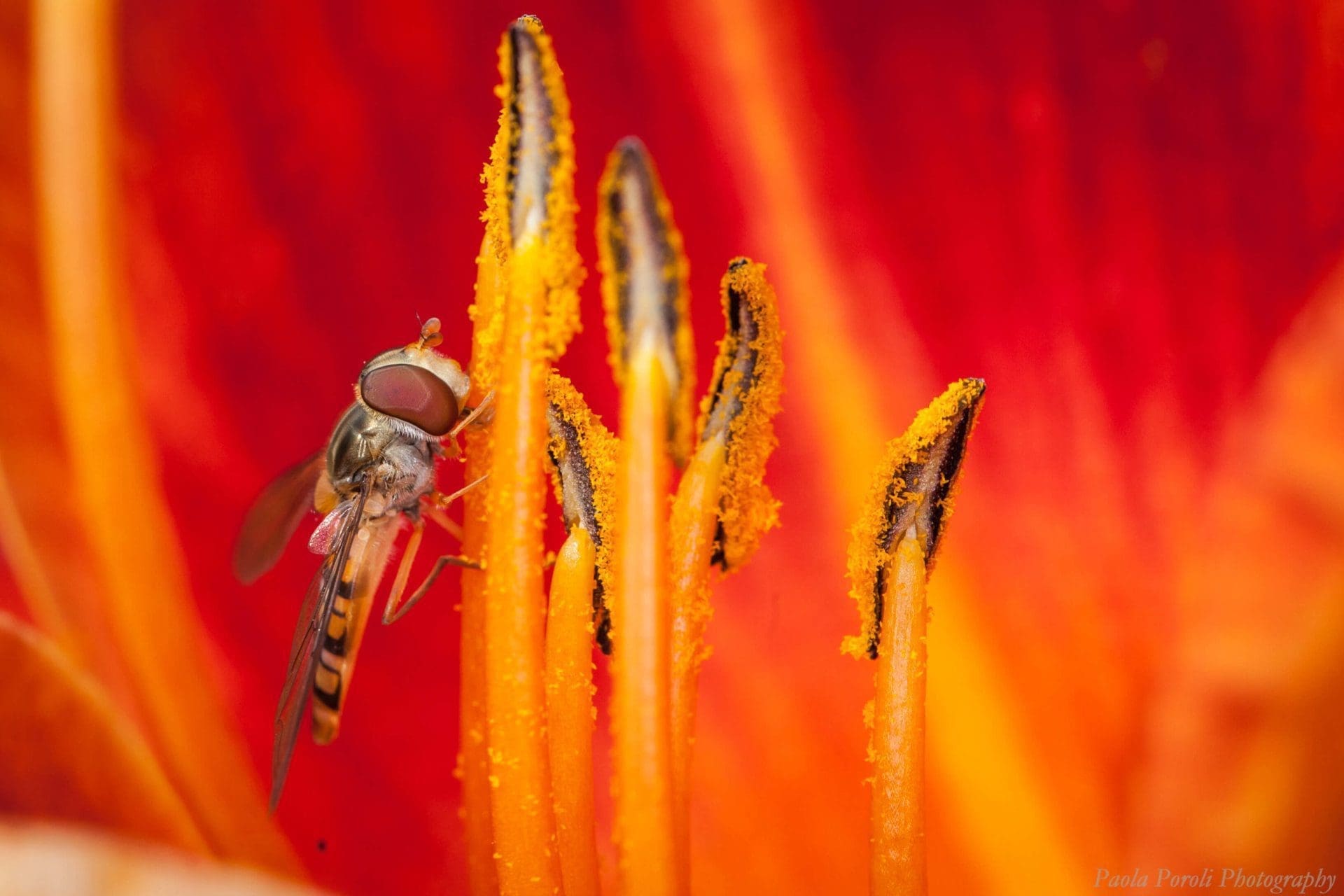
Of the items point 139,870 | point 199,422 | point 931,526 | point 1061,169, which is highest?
point 1061,169

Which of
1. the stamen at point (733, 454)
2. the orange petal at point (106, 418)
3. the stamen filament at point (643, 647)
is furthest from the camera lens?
the orange petal at point (106, 418)

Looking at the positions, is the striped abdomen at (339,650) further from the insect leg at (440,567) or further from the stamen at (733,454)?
the stamen at (733,454)

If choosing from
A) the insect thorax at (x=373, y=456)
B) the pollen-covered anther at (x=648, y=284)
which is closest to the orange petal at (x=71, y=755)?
the insect thorax at (x=373, y=456)

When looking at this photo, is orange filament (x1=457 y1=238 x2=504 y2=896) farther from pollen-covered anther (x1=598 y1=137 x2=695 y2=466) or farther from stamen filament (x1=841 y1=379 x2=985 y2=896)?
stamen filament (x1=841 y1=379 x2=985 y2=896)

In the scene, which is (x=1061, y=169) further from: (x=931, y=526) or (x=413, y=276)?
(x=413, y=276)

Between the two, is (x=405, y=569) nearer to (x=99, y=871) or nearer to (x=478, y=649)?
(x=478, y=649)

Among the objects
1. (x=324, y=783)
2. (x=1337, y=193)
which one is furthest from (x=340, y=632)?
(x=1337, y=193)
